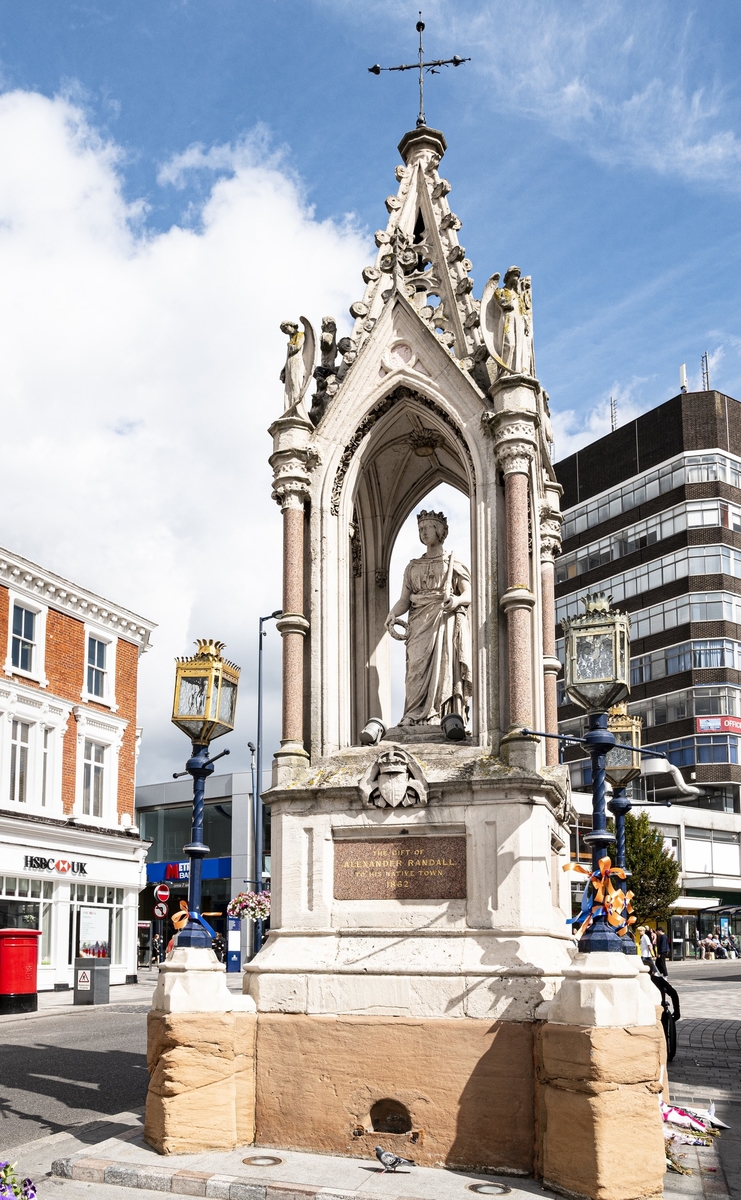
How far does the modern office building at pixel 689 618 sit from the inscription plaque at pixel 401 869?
177 feet

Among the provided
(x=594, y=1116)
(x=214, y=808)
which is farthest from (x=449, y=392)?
(x=214, y=808)

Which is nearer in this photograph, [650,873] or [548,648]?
[548,648]

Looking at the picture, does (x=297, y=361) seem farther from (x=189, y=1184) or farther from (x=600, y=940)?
(x=189, y=1184)

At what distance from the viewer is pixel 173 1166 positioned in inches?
284

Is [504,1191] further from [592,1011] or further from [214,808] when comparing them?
[214,808]

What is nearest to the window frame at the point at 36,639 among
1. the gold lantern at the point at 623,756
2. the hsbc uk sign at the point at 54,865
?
the hsbc uk sign at the point at 54,865

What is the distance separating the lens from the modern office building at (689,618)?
6244 centimetres

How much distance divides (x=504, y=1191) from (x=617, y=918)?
7.36 feet

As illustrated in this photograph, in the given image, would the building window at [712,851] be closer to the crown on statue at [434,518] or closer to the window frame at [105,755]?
the window frame at [105,755]

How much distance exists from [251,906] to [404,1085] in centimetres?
2270

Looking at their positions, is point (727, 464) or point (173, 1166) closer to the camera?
point (173, 1166)

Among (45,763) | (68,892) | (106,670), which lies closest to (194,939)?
(45,763)

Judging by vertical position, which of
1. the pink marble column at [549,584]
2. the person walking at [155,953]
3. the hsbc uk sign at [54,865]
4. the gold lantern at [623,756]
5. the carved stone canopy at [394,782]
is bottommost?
the person walking at [155,953]

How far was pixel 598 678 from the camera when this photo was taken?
788 centimetres
